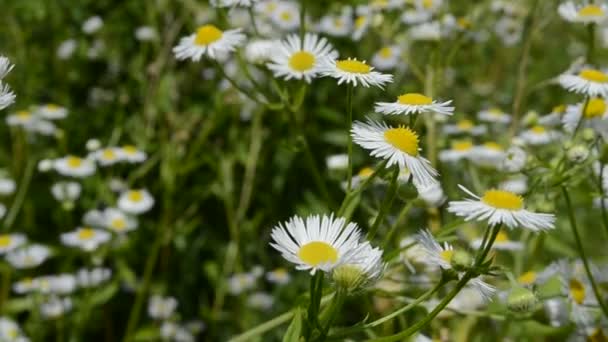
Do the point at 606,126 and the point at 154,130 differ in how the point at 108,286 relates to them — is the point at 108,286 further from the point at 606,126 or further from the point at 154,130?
the point at 606,126

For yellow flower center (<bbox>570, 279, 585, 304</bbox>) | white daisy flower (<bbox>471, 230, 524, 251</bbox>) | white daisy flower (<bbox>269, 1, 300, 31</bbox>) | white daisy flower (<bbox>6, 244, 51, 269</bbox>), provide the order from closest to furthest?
yellow flower center (<bbox>570, 279, 585, 304</bbox>)
white daisy flower (<bbox>471, 230, 524, 251</bbox>)
white daisy flower (<bbox>6, 244, 51, 269</bbox>)
white daisy flower (<bbox>269, 1, 300, 31</bbox>)

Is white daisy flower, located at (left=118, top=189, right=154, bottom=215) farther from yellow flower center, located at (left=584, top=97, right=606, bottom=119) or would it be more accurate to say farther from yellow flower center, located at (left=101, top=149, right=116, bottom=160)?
yellow flower center, located at (left=584, top=97, right=606, bottom=119)

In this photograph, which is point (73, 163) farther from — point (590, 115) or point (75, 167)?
point (590, 115)

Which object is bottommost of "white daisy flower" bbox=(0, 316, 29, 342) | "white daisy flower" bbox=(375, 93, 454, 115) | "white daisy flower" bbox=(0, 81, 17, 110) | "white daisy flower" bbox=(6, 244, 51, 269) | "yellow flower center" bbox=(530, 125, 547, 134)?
"white daisy flower" bbox=(0, 316, 29, 342)

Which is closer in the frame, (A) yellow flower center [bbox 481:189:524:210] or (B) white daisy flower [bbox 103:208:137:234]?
(A) yellow flower center [bbox 481:189:524:210]

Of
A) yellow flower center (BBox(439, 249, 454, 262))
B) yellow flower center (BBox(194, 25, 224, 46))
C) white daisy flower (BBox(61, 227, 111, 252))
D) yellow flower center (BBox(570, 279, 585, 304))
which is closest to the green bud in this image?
yellow flower center (BBox(439, 249, 454, 262))

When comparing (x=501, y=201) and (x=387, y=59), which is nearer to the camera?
(x=501, y=201)

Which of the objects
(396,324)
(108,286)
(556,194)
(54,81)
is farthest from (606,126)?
(54,81)

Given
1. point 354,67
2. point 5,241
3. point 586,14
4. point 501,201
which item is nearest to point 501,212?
point 501,201
